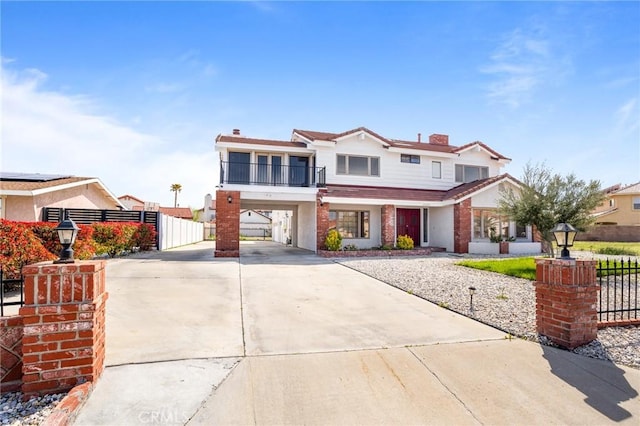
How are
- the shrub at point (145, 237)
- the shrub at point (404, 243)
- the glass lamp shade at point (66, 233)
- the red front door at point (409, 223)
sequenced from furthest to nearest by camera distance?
the red front door at point (409, 223), the shrub at point (404, 243), the shrub at point (145, 237), the glass lamp shade at point (66, 233)

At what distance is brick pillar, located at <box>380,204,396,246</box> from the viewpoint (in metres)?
17.3

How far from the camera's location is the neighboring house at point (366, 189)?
16.5m

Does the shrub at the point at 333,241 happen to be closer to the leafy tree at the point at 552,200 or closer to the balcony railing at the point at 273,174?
the balcony railing at the point at 273,174

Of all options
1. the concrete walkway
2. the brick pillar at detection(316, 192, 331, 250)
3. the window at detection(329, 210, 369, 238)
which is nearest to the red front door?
the window at detection(329, 210, 369, 238)

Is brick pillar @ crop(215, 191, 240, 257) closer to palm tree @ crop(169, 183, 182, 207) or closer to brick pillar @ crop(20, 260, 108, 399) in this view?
brick pillar @ crop(20, 260, 108, 399)

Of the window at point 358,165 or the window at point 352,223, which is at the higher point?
the window at point 358,165

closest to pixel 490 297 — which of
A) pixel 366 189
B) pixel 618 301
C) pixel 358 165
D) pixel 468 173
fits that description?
pixel 618 301

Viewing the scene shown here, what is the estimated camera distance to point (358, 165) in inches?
739

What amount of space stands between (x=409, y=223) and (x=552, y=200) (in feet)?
25.8

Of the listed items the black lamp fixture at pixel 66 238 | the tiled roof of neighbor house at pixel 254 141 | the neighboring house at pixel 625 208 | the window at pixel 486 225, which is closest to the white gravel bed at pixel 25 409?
the black lamp fixture at pixel 66 238

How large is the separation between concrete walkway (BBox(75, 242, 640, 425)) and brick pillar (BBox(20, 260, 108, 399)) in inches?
13.9

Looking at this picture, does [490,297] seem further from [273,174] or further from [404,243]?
[273,174]

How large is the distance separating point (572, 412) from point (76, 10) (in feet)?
34.3

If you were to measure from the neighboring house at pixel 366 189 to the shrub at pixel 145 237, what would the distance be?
4.33 meters
